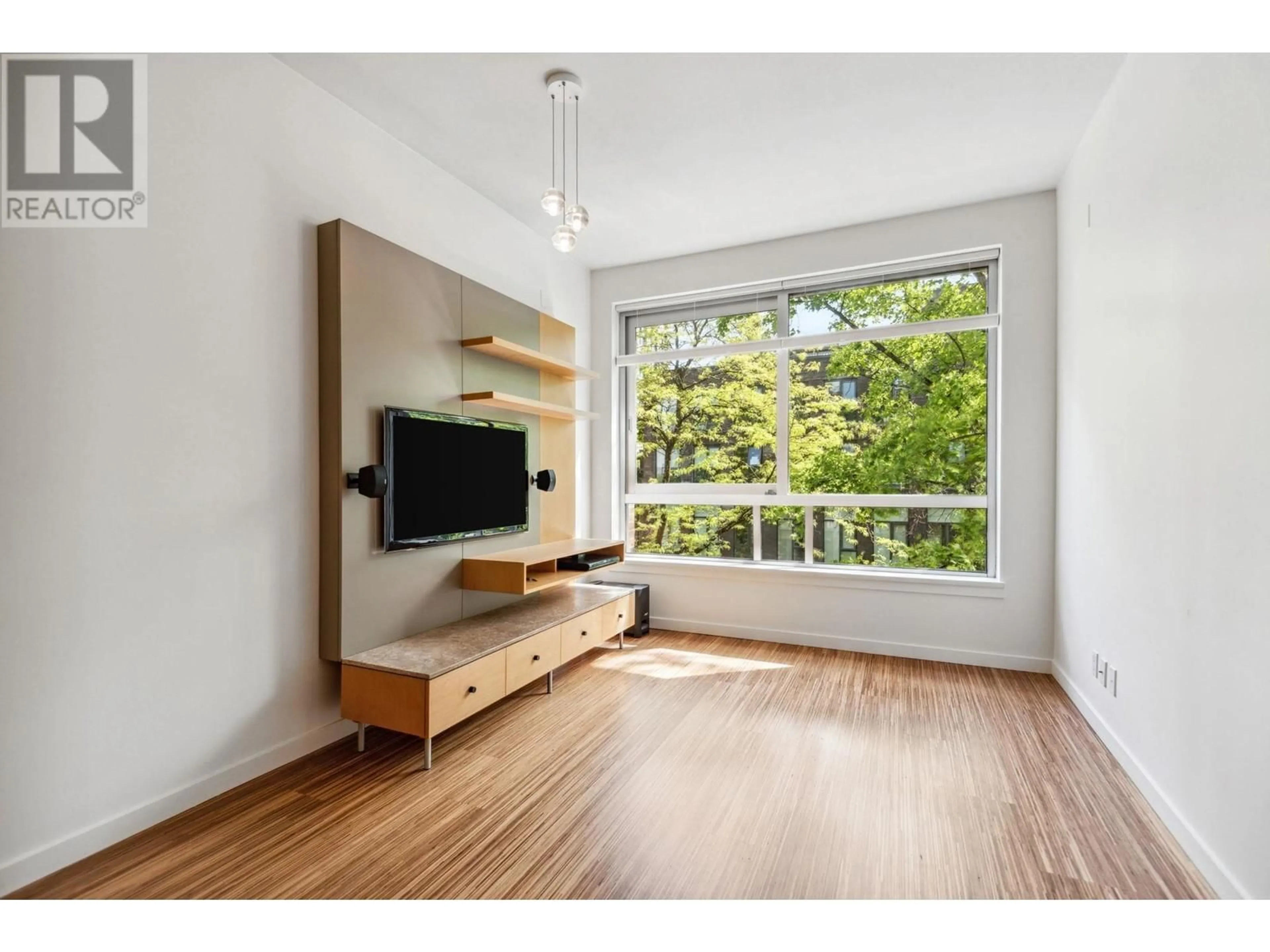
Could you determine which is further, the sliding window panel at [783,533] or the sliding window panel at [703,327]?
the sliding window panel at [703,327]

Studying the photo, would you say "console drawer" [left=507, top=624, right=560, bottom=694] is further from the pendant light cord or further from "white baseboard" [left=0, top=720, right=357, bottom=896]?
the pendant light cord

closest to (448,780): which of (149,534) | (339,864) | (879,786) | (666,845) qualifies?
(339,864)

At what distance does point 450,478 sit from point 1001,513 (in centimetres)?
314

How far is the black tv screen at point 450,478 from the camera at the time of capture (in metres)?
2.63

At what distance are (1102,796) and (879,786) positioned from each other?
77 centimetres

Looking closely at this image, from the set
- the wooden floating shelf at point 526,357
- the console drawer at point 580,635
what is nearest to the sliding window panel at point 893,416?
the wooden floating shelf at point 526,357

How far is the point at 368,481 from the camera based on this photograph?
2.43 m

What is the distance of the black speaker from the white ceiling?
1601 mm

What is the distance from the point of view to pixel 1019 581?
3.49 m

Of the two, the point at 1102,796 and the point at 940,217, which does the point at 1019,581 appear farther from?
the point at 940,217

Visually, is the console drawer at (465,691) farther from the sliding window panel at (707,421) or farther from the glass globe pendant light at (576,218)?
the sliding window panel at (707,421)

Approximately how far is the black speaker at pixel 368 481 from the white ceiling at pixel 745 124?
5.25 feet

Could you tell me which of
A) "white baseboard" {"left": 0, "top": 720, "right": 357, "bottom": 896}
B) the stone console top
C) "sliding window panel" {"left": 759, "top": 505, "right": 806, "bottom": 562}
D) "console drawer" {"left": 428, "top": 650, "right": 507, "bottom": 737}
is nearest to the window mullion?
"sliding window panel" {"left": 759, "top": 505, "right": 806, "bottom": 562}

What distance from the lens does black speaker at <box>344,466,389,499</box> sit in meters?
2.42
